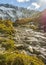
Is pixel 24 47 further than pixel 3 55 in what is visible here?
Yes

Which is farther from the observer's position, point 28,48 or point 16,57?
point 28,48

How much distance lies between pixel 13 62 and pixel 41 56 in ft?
11.6

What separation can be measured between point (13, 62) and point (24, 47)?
187 inches

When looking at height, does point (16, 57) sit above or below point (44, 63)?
above

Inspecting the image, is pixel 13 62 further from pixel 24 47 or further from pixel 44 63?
pixel 24 47

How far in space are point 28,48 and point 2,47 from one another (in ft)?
6.52

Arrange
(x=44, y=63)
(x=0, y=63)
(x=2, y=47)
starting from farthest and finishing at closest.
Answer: (x=2, y=47) < (x=44, y=63) < (x=0, y=63)

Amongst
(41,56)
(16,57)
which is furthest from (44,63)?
(16,57)

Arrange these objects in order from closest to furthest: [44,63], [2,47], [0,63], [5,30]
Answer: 1. [0,63]
2. [44,63]
3. [2,47]
4. [5,30]

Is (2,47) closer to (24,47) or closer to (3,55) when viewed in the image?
(24,47)

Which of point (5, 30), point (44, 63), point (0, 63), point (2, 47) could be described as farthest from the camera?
point (5, 30)

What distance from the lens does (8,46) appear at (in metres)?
16.8

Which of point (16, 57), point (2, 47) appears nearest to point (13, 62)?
point (16, 57)

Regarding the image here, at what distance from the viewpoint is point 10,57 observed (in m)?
13.1
